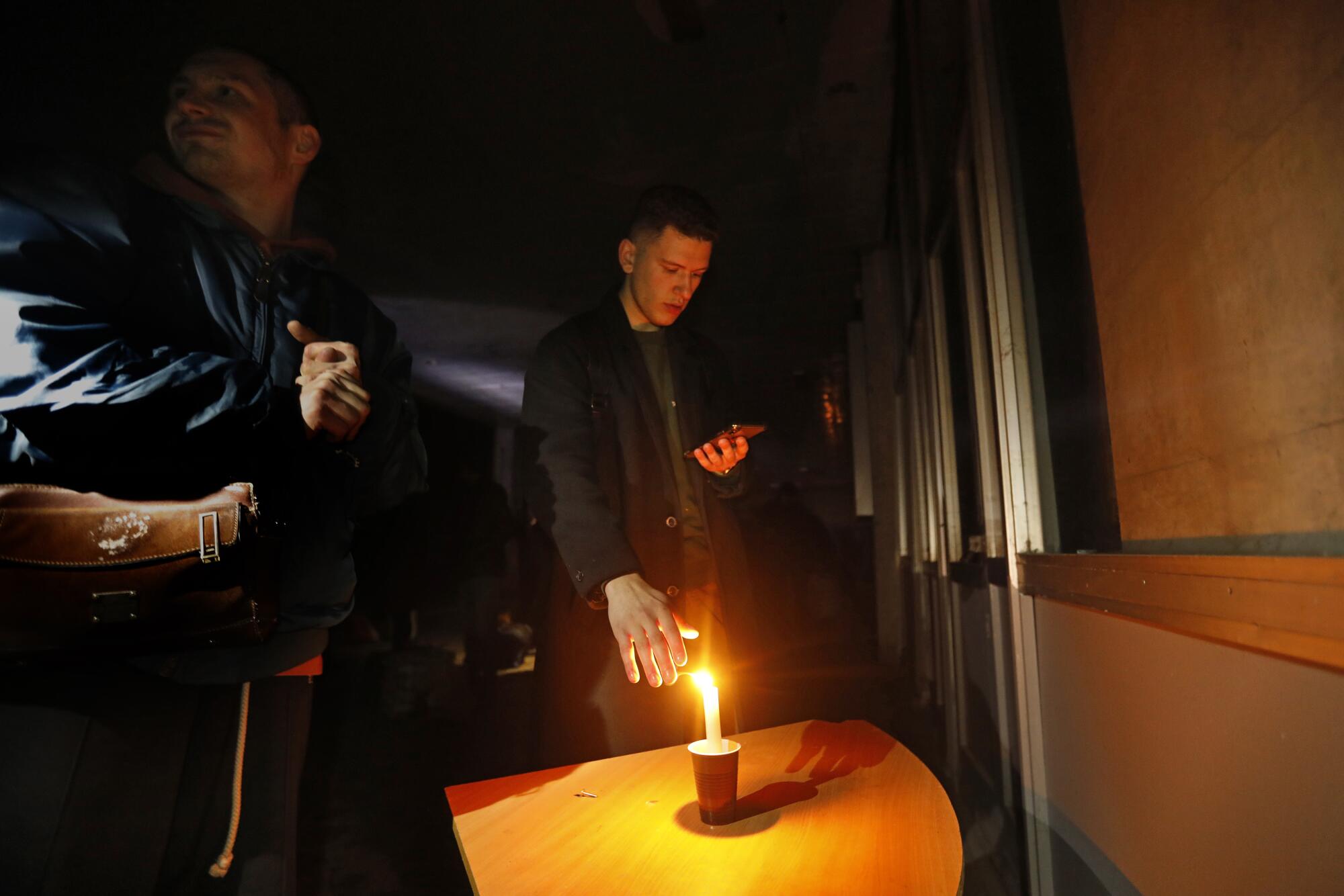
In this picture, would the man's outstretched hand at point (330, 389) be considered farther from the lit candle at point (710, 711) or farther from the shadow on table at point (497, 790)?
the lit candle at point (710, 711)

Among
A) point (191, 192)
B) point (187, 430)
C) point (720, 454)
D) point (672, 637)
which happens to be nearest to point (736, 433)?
point (720, 454)

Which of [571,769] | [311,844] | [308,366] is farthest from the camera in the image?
[311,844]

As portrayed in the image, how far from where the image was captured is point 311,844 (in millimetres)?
1821

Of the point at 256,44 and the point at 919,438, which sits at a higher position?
the point at 256,44

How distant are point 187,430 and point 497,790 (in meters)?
0.75

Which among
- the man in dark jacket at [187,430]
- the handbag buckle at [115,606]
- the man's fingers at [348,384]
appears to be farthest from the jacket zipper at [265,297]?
the handbag buckle at [115,606]

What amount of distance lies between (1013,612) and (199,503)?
4.73 feet

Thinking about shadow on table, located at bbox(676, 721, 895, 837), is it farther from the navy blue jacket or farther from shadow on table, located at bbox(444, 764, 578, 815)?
the navy blue jacket

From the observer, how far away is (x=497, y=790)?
A: 927 mm

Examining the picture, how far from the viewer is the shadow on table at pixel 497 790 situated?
87cm

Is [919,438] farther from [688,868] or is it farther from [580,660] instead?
[688,868]

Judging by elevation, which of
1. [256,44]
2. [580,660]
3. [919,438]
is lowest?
[580,660]

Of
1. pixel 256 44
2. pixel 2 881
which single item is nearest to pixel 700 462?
pixel 2 881

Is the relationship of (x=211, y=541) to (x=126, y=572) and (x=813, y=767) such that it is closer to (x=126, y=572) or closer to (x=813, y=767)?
(x=126, y=572)
